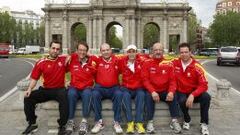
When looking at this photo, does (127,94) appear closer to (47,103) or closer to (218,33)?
(47,103)

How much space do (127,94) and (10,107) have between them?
500 cm

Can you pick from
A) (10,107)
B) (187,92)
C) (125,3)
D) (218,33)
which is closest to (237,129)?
(187,92)

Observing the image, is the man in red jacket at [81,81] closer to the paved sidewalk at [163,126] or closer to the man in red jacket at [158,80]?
the paved sidewalk at [163,126]

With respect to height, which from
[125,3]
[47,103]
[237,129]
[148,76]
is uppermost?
[125,3]

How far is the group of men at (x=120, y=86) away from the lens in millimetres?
9328

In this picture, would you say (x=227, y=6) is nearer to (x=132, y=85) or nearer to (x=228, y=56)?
(x=228, y=56)

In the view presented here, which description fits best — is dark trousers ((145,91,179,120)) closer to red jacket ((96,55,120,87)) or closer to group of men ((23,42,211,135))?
group of men ((23,42,211,135))

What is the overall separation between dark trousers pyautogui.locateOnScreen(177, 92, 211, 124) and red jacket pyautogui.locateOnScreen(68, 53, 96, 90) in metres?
2.05

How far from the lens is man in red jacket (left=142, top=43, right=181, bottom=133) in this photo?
9.47 meters

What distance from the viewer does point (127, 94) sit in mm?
9430

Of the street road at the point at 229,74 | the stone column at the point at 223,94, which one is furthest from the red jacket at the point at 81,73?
A: the street road at the point at 229,74

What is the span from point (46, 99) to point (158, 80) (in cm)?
256

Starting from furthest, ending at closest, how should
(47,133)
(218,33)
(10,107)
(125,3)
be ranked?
(218,33) → (125,3) → (10,107) → (47,133)

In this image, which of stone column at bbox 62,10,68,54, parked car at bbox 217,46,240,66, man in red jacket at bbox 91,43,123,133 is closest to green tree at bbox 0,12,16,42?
stone column at bbox 62,10,68,54
